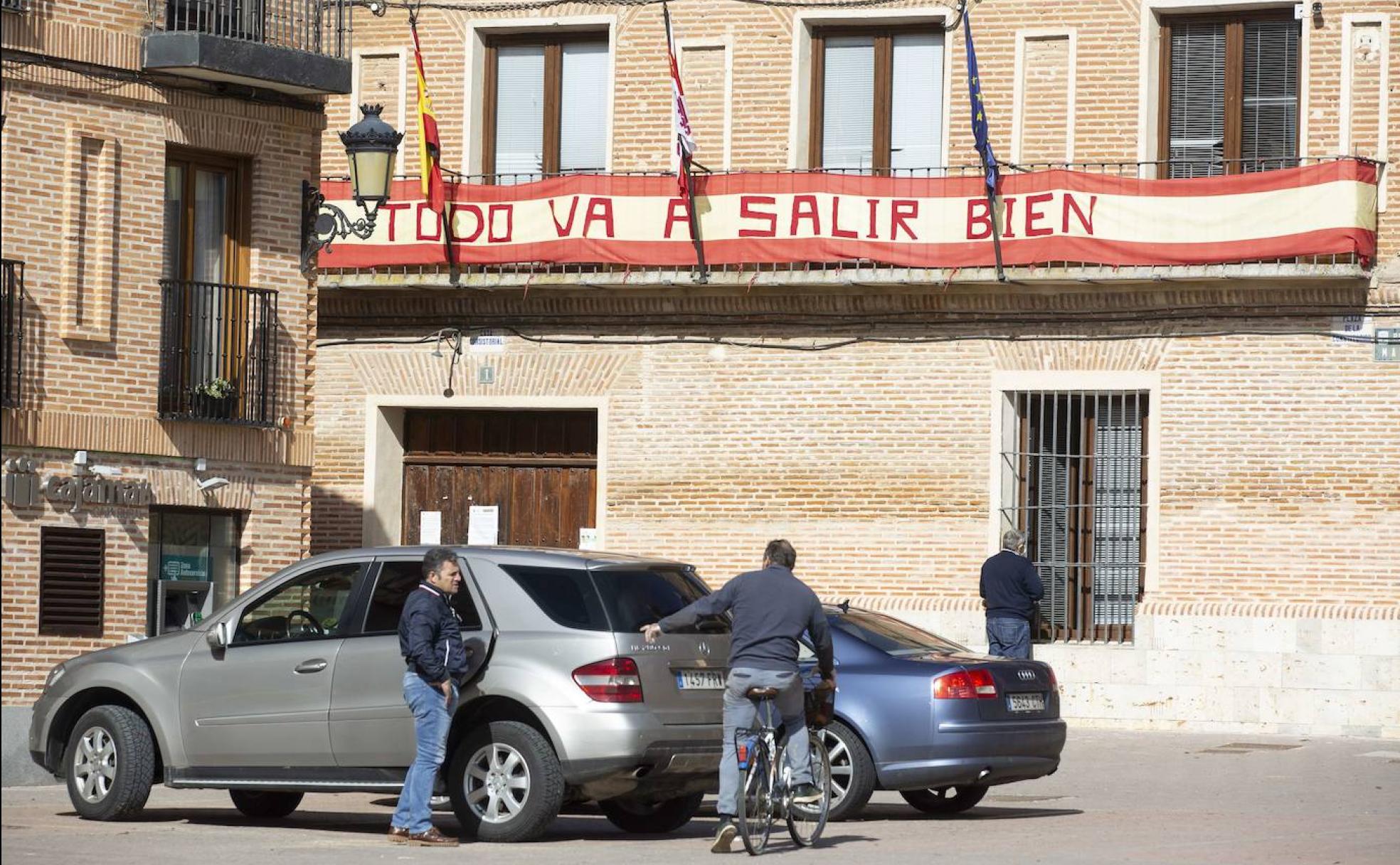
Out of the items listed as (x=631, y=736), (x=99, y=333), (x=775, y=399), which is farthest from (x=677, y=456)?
(x=631, y=736)

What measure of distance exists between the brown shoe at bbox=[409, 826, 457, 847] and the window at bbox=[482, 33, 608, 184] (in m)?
12.8

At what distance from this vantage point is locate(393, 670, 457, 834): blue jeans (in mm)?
11812

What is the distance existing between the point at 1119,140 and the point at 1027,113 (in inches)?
37.6

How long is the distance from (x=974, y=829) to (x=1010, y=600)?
5.81 meters

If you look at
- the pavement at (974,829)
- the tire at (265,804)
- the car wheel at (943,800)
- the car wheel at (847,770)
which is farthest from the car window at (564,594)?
the car wheel at (943,800)

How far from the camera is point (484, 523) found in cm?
2428

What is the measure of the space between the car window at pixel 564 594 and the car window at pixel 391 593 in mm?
401

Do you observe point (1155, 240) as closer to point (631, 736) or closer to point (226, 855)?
point (631, 736)

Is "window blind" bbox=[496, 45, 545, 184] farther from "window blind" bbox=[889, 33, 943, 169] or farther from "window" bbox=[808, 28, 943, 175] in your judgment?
"window blind" bbox=[889, 33, 943, 169]

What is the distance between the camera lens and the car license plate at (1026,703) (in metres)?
13.6

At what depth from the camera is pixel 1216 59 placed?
22203mm

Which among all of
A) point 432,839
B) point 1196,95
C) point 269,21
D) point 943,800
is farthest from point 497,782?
point 1196,95

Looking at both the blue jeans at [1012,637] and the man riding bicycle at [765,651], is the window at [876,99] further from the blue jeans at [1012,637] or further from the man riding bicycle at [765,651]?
the man riding bicycle at [765,651]

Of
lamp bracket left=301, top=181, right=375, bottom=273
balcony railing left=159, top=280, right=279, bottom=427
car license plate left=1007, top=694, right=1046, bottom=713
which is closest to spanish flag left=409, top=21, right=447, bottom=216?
→ lamp bracket left=301, top=181, right=375, bottom=273
